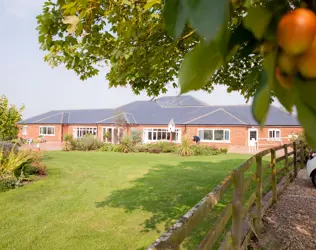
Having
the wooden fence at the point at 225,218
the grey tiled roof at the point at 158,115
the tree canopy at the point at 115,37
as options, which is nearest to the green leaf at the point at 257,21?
the wooden fence at the point at 225,218

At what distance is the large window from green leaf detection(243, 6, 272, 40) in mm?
32045

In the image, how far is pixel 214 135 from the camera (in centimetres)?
3222

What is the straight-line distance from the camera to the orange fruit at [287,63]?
0.32m

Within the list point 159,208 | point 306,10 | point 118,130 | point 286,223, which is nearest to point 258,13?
point 306,10

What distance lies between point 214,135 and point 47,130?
2356 cm

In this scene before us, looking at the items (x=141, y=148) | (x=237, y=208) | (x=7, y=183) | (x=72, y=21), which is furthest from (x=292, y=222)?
(x=141, y=148)

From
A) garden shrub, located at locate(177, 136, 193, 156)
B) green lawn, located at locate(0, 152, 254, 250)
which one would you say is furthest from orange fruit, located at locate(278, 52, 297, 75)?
garden shrub, located at locate(177, 136, 193, 156)

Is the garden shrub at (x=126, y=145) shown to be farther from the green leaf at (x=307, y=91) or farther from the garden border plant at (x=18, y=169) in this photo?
the green leaf at (x=307, y=91)

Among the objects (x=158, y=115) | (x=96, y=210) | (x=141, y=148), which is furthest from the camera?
(x=158, y=115)

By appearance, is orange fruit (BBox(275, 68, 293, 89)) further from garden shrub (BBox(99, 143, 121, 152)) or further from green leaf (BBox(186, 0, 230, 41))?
garden shrub (BBox(99, 143, 121, 152))

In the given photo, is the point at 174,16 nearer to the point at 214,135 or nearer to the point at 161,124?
the point at 214,135

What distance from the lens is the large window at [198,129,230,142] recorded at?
31.7 metres

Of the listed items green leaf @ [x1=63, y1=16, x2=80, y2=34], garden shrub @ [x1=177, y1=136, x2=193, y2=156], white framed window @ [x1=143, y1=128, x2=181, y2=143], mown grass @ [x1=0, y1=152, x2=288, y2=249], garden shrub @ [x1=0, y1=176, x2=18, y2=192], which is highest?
green leaf @ [x1=63, y1=16, x2=80, y2=34]

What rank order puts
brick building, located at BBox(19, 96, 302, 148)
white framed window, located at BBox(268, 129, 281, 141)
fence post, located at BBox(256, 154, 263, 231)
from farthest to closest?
brick building, located at BBox(19, 96, 302, 148) → white framed window, located at BBox(268, 129, 281, 141) → fence post, located at BBox(256, 154, 263, 231)
